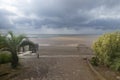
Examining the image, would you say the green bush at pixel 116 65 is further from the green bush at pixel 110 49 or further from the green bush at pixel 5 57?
the green bush at pixel 5 57

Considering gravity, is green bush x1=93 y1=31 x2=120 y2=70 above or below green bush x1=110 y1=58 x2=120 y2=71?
above

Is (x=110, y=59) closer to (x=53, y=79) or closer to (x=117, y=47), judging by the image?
(x=117, y=47)

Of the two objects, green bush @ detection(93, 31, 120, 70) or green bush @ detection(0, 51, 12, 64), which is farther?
green bush @ detection(93, 31, 120, 70)

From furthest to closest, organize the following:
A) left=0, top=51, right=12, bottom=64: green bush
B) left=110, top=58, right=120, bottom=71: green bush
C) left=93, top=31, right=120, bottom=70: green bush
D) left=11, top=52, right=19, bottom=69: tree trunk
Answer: left=93, top=31, right=120, bottom=70: green bush, left=11, top=52, right=19, bottom=69: tree trunk, left=110, top=58, right=120, bottom=71: green bush, left=0, top=51, right=12, bottom=64: green bush

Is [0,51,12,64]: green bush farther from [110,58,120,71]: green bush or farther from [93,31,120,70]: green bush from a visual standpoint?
[110,58,120,71]: green bush

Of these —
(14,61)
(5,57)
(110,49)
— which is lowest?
(14,61)

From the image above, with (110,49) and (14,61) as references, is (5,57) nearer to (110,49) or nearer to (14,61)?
(14,61)

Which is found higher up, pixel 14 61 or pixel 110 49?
pixel 110 49

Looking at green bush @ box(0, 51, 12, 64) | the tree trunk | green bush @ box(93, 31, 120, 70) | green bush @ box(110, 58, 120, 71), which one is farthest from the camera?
green bush @ box(93, 31, 120, 70)

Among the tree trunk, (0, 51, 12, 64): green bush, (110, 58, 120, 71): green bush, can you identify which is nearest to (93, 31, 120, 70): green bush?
(110, 58, 120, 71): green bush

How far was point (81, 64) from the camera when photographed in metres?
15.0

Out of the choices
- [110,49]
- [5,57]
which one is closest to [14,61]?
[5,57]

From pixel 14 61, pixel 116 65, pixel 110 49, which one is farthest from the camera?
pixel 110 49

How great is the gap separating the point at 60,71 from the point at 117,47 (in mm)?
3661
